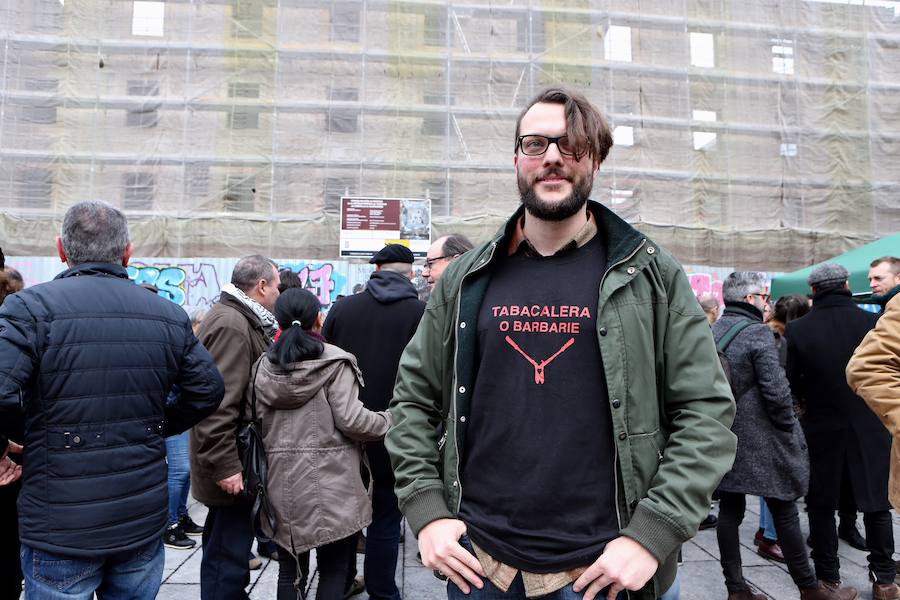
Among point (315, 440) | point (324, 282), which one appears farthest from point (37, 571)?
point (324, 282)

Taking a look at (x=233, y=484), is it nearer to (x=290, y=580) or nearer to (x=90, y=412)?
(x=290, y=580)

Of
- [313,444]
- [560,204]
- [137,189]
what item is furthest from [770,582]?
[137,189]

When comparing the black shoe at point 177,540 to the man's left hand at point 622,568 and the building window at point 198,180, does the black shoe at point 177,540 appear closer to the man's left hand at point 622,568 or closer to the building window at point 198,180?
the man's left hand at point 622,568

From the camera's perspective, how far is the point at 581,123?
1.45 m

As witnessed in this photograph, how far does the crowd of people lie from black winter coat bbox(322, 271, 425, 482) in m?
0.02

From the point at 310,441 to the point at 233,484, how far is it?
0.39 meters

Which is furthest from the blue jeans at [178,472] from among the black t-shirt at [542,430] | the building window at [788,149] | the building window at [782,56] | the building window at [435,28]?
the building window at [782,56]

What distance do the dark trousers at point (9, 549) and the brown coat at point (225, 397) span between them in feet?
2.32

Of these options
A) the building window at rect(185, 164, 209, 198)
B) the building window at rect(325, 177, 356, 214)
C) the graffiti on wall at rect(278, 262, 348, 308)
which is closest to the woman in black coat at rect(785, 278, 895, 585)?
the graffiti on wall at rect(278, 262, 348, 308)

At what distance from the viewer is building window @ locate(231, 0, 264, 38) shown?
14.6 metres

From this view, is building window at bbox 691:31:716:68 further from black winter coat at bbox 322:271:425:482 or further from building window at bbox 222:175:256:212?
black winter coat at bbox 322:271:425:482

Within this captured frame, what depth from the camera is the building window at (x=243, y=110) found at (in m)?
14.4

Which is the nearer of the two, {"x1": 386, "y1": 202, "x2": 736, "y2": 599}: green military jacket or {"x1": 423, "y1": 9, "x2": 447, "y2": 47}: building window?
{"x1": 386, "y1": 202, "x2": 736, "y2": 599}: green military jacket

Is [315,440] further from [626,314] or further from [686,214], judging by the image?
[686,214]
